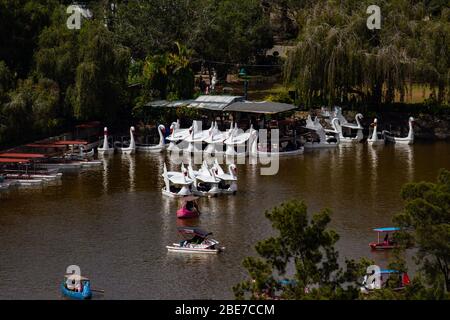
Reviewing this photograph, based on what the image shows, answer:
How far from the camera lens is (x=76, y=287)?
34062 millimetres

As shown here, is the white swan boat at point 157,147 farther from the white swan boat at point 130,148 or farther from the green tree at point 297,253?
the green tree at point 297,253

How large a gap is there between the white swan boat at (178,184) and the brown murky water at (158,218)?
580 mm

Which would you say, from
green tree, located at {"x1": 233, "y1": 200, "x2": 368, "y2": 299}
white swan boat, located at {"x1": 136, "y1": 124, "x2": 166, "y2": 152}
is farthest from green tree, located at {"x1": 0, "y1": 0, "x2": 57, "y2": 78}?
green tree, located at {"x1": 233, "y1": 200, "x2": 368, "y2": 299}

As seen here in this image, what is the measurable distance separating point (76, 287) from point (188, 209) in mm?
10754

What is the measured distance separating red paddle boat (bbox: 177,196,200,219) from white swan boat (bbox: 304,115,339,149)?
1828 cm

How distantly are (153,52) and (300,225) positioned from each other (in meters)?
46.8

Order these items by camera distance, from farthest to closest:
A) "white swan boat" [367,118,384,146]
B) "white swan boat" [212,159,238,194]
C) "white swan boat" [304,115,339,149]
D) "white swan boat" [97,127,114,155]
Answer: "white swan boat" [367,118,384,146] → "white swan boat" [304,115,339,149] → "white swan boat" [97,127,114,155] → "white swan boat" [212,159,238,194]

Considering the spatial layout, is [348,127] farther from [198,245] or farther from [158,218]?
[198,245]

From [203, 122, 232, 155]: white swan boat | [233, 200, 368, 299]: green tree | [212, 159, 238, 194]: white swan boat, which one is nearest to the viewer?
[233, 200, 368, 299]: green tree

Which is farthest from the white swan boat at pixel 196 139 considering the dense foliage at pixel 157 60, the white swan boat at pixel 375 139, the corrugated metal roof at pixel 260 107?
the white swan boat at pixel 375 139

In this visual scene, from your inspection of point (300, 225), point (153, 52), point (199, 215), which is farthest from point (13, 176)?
point (300, 225)

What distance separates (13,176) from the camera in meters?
51.6

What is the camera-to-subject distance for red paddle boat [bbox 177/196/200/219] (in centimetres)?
4384

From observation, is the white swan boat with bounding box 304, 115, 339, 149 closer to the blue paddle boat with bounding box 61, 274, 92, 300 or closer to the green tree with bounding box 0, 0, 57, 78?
the green tree with bounding box 0, 0, 57, 78
